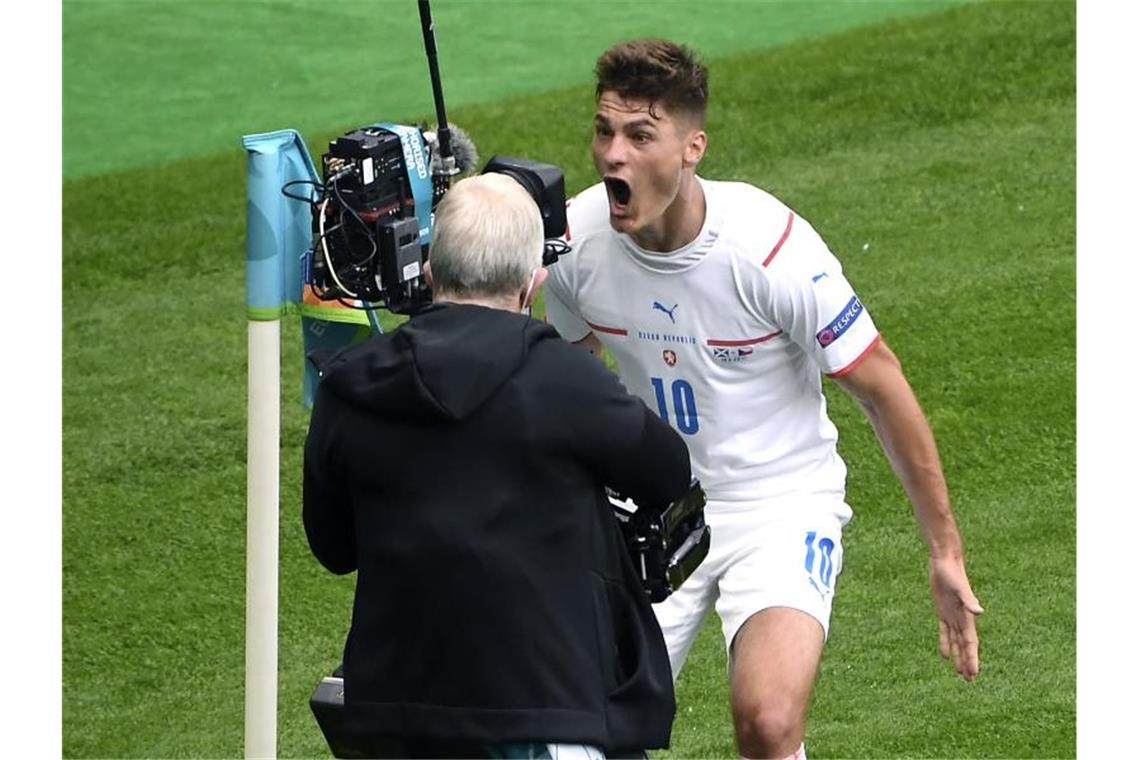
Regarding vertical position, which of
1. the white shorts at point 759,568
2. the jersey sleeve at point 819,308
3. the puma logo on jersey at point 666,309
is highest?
the jersey sleeve at point 819,308

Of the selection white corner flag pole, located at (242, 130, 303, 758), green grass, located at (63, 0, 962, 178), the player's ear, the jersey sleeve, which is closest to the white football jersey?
the jersey sleeve

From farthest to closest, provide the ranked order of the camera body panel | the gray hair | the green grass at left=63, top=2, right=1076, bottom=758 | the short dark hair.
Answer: the green grass at left=63, top=2, right=1076, bottom=758 < the short dark hair < the camera body panel < the gray hair

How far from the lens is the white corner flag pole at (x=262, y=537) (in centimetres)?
450

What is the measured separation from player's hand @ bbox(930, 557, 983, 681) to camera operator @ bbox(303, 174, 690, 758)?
120cm

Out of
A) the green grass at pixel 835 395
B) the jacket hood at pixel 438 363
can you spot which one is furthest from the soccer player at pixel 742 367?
the green grass at pixel 835 395

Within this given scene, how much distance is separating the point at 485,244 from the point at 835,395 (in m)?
4.64

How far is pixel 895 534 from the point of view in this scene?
7.34 metres

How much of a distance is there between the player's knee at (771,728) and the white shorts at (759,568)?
1.01 feet

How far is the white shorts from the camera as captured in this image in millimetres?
4922

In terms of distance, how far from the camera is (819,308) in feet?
15.8

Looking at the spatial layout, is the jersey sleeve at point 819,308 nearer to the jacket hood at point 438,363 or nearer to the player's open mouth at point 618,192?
the player's open mouth at point 618,192

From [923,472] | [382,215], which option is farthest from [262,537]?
[923,472]

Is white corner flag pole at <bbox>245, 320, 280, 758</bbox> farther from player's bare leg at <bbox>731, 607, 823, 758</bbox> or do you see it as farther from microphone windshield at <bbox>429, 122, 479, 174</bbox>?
player's bare leg at <bbox>731, 607, 823, 758</bbox>

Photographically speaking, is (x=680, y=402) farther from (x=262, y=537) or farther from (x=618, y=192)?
(x=262, y=537)
